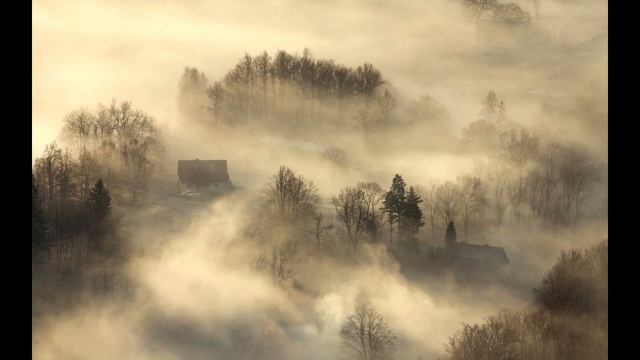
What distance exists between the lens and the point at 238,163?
193 inches

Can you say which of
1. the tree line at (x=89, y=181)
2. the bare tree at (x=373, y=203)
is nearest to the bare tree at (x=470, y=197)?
the bare tree at (x=373, y=203)

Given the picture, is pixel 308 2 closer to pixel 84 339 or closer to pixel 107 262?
pixel 107 262

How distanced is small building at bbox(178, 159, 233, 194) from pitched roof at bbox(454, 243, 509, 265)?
1.89 m

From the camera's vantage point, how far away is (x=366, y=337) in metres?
4.80

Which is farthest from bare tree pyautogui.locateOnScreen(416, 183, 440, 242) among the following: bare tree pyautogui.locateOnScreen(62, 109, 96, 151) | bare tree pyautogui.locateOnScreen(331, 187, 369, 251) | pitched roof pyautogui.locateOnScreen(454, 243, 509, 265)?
bare tree pyautogui.locateOnScreen(62, 109, 96, 151)

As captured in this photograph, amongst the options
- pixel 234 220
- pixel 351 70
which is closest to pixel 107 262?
pixel 234 220

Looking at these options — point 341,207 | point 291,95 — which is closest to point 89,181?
point 291,95

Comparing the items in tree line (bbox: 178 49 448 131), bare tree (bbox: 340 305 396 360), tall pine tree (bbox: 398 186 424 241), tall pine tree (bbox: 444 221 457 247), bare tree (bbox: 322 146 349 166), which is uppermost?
tree line (bbox: 178 49 448 131)

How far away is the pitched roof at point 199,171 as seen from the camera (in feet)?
15.9

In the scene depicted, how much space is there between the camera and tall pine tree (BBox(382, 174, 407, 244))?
195 inches

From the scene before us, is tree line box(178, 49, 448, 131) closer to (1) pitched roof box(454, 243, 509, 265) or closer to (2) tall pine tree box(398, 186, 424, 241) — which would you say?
(2) tall pine tree box(398, 186, 424, 241)

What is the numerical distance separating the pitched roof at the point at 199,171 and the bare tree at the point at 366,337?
1504 mm

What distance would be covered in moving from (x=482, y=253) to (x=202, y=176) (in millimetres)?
2281

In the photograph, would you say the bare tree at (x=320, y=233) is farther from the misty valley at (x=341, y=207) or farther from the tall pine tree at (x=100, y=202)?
the tall pine tree at (x=100, y=202)
